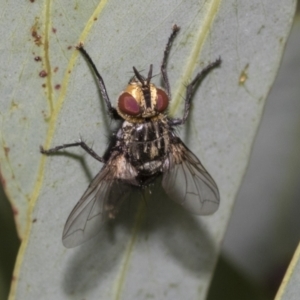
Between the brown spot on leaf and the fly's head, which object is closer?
the brown spot on leaf

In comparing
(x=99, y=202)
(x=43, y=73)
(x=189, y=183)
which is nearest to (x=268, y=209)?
(x=189, y=183)

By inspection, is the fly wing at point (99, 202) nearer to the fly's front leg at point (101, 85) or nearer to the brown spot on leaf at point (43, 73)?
the fly's front leg at point (101, 85)

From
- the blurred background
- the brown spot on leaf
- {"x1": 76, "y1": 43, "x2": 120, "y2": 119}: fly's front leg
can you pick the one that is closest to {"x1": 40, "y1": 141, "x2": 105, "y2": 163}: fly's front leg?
{"x1": 76, "y1": 43, "x2": 120, "y2": 119}: fly's front leg

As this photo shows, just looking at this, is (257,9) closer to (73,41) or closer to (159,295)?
(73,41)

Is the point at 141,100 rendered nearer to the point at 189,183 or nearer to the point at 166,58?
the point at 166,58

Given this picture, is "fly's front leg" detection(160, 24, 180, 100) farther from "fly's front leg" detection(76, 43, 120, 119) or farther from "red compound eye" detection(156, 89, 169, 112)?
"fly's front leg" detection(76, 43, 120, 119)

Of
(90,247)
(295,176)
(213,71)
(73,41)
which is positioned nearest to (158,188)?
(90,247)
